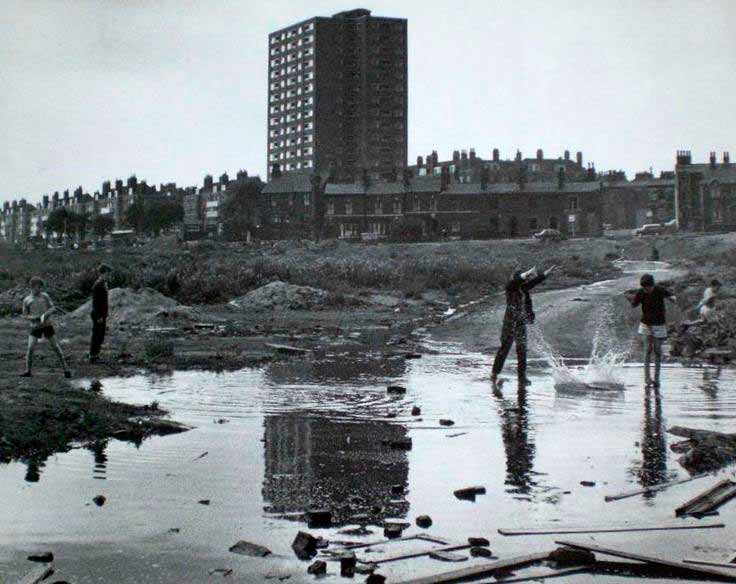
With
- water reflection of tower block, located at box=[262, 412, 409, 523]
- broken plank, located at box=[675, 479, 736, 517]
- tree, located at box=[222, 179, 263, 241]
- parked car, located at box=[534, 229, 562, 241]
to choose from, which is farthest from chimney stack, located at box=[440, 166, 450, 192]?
broken plank, located at box=[675, 479, 736, 517]

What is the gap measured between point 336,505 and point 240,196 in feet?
399

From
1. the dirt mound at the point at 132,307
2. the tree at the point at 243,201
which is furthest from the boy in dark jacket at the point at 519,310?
the tree at the point at 243,201

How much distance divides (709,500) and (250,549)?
163 inches

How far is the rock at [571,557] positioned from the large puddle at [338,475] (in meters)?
0.26

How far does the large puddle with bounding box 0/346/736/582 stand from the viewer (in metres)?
7.35

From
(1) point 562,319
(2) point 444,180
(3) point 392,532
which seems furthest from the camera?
(2) point 444,180

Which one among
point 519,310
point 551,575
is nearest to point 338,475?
point 551,575

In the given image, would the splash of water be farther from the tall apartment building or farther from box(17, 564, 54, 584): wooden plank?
the tall apartment building

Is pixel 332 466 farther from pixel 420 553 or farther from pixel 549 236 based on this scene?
pixel 549 236

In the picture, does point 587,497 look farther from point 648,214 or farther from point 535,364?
point 648,214

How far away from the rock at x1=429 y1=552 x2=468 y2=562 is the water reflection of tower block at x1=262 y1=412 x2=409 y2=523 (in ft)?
4.25

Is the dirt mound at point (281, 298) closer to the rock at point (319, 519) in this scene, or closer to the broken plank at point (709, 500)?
the broken plank at point (709, 500)

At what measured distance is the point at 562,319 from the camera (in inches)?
1368

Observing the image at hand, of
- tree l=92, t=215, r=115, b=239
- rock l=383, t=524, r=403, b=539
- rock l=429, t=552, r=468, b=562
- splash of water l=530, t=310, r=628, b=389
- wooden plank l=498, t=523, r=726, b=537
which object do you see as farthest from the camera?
tree l=92, t=215, r=115, b=239
